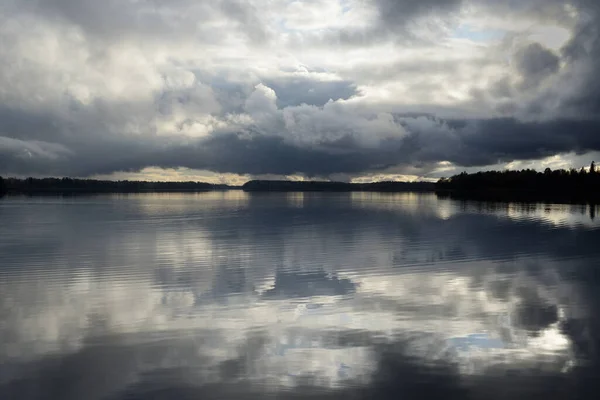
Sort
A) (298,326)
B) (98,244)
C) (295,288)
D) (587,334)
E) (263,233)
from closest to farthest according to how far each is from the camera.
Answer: (587,334), (298,326), (295,288), (98,244), (263,233)

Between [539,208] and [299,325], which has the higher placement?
[539,208]

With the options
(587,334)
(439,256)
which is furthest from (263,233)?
(587,334)

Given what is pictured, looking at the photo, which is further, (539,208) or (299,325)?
(539,208)

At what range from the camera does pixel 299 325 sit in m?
16.2

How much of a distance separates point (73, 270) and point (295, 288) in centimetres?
1387

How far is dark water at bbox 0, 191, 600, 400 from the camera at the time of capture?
11.6 meters

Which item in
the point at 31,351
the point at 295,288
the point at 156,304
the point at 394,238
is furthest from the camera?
the point at 394,238

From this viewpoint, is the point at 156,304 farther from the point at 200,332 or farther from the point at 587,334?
the point at 587,334

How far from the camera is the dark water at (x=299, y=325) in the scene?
1155 cm

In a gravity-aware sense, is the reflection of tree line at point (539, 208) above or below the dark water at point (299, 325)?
above

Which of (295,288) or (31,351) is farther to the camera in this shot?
(295,288)

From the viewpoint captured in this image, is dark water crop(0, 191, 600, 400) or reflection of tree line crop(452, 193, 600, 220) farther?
reflection of tree line crop(452, 193, 600, 220)

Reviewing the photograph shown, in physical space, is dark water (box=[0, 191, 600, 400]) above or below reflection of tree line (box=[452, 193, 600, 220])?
below

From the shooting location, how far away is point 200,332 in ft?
50.7
